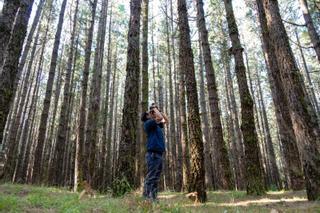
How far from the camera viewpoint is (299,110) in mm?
5516

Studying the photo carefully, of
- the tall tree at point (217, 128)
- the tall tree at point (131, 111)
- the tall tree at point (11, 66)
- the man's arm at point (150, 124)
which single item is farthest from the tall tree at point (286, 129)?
the tall tree at point (11, 66)

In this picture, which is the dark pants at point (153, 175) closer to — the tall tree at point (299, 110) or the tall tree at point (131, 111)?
the tall tree at point (131, 111)

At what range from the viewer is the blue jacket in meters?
5.18

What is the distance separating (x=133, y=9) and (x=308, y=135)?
5187 mm

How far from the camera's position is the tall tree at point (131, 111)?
5953mm

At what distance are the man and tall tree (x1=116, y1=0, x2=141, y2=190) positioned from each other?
0.80m

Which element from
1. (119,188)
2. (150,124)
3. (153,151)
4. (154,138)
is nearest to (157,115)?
(150,124)

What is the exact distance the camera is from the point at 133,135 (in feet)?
20.5

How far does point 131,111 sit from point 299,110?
11.8ft

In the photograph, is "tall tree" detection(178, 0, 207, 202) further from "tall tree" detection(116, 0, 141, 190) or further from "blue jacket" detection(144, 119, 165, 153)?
"tall tree" detection(116, 0, 141, 190)

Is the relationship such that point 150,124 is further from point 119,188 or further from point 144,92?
point 144,92

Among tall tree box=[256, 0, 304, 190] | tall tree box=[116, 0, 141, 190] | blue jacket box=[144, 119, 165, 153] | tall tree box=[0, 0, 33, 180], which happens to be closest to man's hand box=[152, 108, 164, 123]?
blue jacket box=[144, 119, 165, 153]

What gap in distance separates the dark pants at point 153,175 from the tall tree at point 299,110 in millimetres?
2850

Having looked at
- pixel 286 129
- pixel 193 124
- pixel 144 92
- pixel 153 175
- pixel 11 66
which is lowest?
pixel 153 175
